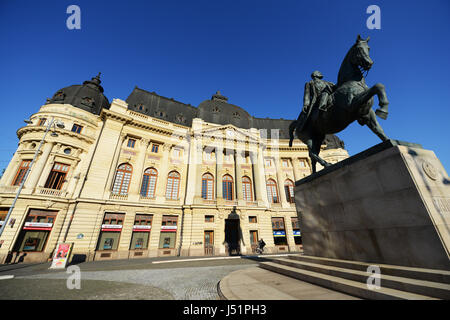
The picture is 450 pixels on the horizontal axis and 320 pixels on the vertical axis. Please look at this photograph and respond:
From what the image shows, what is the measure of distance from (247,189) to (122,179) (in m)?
16.6

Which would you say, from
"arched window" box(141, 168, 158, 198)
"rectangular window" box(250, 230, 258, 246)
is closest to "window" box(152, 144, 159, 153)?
"arched window" box(141, 168, 158, 198)

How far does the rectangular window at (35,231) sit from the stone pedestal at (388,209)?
23.7 meters

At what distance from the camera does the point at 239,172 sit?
2478 cm

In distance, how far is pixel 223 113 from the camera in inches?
1166

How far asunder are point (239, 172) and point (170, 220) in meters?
11.2

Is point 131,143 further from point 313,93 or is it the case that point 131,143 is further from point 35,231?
point 313,93

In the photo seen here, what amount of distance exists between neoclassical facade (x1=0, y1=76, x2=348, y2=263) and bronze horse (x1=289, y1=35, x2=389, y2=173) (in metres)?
17.5

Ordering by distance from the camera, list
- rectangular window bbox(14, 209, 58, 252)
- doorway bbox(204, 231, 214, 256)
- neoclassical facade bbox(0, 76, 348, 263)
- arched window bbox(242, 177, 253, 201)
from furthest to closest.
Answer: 1. arched window bbox(242, 177, 253, 201)
2. doorway bbox(204, 231, 214, 256)
3. neoclassical facade bbox(0, 76, 348, 263)
4. rectangular window bbox(14, 209, 58, 252)

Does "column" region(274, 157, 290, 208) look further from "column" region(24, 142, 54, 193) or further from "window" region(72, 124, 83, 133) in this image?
"column" region(24, 142, 54, 193)

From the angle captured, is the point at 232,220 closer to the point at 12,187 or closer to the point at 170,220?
the point at 170,220

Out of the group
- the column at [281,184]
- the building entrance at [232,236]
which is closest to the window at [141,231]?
the building entrance at [232,236]

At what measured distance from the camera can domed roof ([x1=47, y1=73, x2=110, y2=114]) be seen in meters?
23.2
